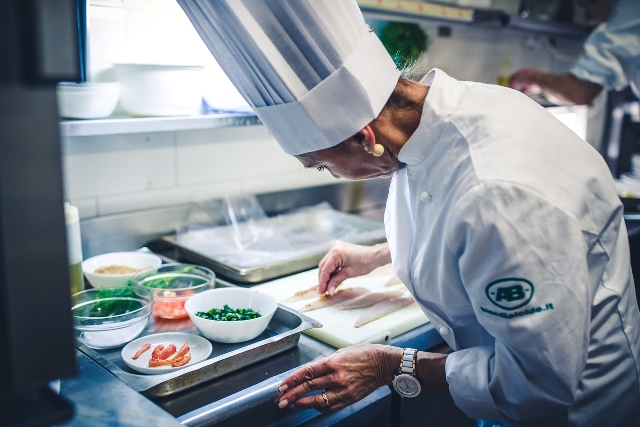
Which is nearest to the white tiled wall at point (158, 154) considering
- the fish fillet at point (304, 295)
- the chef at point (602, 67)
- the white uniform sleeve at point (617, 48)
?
the fish fillet at point (304, 295)

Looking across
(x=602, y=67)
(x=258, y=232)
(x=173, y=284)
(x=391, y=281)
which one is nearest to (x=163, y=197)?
(x=258, y=232)

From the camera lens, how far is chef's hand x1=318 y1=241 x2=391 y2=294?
5.19 feet

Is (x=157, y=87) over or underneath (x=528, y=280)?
over

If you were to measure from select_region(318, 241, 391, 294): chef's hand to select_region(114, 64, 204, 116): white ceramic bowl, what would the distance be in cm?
61

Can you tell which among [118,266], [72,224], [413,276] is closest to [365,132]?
[413,276]

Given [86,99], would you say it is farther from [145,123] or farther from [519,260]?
[519,260]

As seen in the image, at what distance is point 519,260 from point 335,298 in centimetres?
77

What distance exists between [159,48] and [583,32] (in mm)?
2669

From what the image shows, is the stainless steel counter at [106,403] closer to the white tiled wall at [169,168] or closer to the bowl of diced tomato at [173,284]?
the bowl of diced tomato at [173,284]

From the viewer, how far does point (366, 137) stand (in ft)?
3.41

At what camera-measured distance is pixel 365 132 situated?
103 cm

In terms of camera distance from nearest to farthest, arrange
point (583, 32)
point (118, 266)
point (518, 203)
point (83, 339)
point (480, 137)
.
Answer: point (518, 203)
point (480, 137)
point (83, 339)
point (118, 266)
point (583, 32)

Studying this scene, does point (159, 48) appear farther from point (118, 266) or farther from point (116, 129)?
point (118, 266)

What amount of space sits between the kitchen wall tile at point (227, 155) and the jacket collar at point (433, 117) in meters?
1.13
